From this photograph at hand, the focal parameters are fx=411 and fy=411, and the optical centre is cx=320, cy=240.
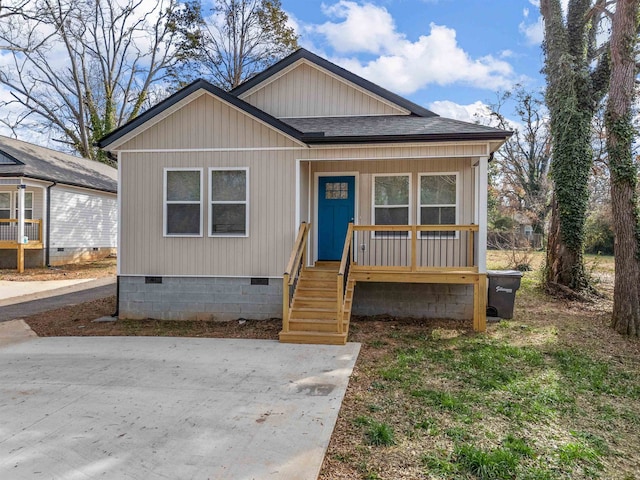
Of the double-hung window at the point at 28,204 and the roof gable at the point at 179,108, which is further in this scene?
the double-hung window at the point at 28,204

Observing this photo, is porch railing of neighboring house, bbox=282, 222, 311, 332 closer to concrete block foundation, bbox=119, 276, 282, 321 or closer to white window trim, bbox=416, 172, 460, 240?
concrete block foundation, bbox=119, 276, 282, 321

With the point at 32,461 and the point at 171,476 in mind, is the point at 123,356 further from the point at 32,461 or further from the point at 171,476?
the point at 171,476

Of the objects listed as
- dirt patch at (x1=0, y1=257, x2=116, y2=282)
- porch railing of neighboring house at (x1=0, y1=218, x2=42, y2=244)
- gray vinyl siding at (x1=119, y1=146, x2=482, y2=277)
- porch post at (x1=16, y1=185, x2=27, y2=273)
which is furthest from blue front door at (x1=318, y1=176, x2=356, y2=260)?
porch railing of neighboring house at (x1=0, y1=218, x2=42, y2=244)

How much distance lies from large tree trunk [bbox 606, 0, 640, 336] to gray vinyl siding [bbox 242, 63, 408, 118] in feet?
13.4

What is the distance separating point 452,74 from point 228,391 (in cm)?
2760

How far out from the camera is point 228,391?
4.64 metres

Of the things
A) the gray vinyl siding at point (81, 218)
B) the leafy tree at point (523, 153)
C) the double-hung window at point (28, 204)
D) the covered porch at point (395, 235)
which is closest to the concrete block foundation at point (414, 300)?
the covered porch at point (395, 235)

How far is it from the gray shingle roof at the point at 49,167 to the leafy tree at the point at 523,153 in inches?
986

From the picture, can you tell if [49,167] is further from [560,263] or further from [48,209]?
[560,263]

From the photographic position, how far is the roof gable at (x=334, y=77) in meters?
9.51

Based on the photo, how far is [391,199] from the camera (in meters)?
8.80

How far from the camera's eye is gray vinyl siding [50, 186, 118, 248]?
1714 cm

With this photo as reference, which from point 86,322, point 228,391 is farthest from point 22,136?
point 228,391

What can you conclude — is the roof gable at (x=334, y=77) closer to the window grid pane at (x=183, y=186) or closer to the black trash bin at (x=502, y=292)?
the window grid pane at (x=183, y=186)
